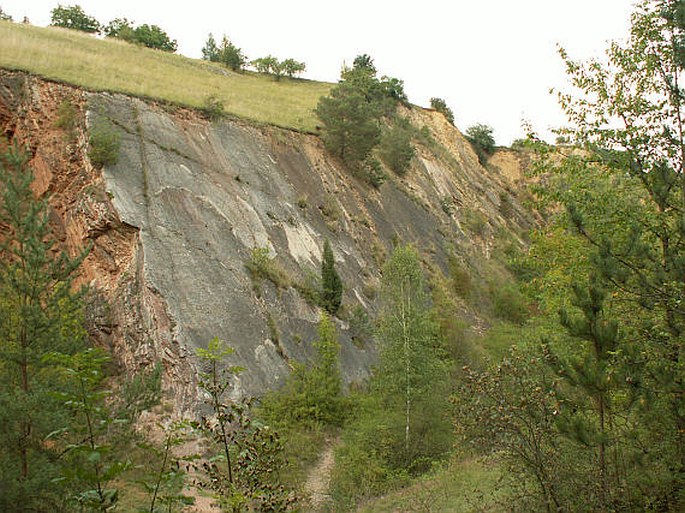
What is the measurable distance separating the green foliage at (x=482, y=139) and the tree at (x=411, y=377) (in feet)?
130

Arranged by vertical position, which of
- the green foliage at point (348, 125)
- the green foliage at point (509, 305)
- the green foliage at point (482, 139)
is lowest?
the green foliage at point (509, 305)

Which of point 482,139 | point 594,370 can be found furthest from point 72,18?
point 594,370

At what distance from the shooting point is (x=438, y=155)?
42.6 metres

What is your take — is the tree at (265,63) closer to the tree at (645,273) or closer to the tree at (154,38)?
the tree at (154,38)

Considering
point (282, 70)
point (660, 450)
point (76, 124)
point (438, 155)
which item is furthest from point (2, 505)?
point (282, 70)

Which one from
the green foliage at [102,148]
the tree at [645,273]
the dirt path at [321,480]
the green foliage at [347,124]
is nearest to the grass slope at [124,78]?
the green foliage at [347,124]

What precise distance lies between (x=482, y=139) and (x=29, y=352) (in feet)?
165

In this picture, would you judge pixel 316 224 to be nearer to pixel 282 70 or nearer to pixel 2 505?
pixel 2 505

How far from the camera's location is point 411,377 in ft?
48.5

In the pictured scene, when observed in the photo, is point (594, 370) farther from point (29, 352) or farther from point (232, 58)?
point (232, 58)

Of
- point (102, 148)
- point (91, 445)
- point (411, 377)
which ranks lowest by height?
point (411, 377)

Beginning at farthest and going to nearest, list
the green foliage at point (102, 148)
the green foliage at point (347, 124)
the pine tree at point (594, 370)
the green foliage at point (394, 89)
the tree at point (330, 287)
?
the green foliage at point (394, 89) → the green foliage at point (347, 124) → the tree at point (330, 287) → the green foliage at point (102, 148) → the pine tree at point (594, 370)

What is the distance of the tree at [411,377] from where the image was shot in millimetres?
14562

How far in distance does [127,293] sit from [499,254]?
27.2m
